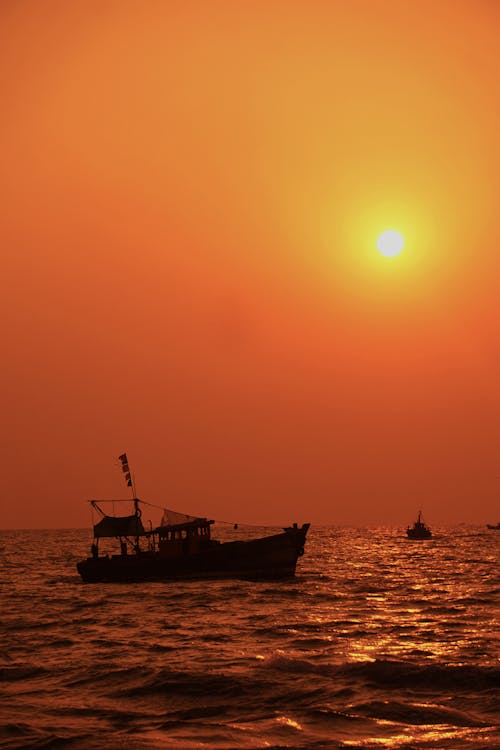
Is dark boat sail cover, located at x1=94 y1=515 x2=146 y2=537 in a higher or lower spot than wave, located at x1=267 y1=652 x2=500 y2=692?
higher

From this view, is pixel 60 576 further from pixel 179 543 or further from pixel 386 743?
pixel 386 743

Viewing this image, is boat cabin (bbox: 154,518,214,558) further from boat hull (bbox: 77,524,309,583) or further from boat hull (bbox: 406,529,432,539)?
boat hull (bbox: 406,529,432,539)

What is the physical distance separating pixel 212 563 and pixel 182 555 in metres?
2.05

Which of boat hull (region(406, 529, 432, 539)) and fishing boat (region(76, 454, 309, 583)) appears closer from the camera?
fishing boat (region(76, 454, 309, 583))

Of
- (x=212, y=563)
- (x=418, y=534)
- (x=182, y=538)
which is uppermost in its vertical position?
(x=418, y=534)

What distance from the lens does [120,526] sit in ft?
171

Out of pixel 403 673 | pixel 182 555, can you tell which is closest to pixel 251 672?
pixel 403 673

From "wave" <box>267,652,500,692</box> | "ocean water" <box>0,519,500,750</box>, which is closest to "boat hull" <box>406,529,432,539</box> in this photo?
"ocean water" <box>0,519,500,750</box>

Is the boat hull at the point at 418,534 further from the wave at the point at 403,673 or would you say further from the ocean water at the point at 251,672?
the wave at the point at 403,673

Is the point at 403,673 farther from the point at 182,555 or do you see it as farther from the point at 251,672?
the point at 182,555

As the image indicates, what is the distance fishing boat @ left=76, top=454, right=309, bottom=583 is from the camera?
2036 inches

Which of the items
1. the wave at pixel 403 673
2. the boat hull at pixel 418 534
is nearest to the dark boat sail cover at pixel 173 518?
the wave at pixel 403 673

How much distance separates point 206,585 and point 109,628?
18899 millimetres

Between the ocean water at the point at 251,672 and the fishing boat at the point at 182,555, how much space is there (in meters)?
7.86
